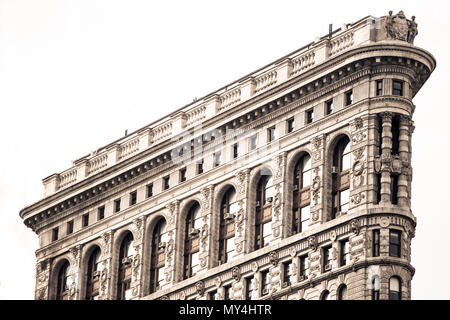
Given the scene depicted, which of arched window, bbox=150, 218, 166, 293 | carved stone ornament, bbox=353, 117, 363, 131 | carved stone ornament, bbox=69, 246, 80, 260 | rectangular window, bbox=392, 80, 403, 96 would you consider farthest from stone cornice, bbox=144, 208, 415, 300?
carved stone ornament, bbox=69, 246, 80, 260

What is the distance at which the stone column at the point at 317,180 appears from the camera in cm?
15275

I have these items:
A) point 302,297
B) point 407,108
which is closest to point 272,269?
point 302,297

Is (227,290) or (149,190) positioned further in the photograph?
(149,190)

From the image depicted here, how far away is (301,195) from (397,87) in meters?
11.0

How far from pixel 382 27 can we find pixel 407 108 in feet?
21.9

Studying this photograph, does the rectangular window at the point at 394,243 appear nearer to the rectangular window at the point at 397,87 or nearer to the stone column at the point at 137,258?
the rectangular window at the point at 397,87

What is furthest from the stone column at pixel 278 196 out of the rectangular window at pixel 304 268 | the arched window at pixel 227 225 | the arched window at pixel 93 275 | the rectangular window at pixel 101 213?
the arched window at pixel 93 275

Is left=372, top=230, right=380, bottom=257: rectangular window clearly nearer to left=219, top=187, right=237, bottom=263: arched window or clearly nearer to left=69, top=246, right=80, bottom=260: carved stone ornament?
left=219, top=187, right=237, bottom=263: arched window

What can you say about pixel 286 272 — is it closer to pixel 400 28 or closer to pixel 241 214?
pixel 241 214

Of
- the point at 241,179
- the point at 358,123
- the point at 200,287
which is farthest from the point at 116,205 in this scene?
the point at 358,123

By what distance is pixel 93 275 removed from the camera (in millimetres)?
174500

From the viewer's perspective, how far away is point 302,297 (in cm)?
15075
